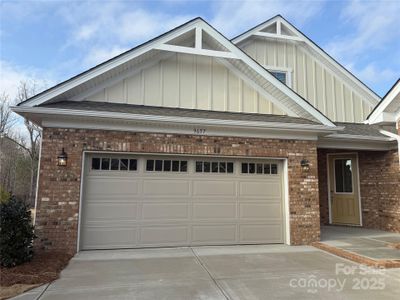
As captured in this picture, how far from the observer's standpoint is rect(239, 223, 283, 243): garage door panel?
7.87 metres

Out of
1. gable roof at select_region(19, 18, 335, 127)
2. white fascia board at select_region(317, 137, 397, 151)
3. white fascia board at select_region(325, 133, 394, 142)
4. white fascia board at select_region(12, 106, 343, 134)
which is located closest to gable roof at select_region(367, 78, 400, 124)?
white fascia board at select_region(12, 106, 343, 134)

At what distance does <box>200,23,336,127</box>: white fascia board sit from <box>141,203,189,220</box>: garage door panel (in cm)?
392

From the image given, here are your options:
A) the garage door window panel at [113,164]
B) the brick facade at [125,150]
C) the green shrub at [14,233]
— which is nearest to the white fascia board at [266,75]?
the brick facade at [125,150]

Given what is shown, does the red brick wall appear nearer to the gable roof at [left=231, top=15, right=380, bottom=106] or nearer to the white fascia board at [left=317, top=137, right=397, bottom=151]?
the white fascia board at [left=317, top=137, right=397, bottom=151]

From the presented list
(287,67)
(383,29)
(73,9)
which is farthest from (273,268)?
(383,29)

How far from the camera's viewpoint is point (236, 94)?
8766 mm

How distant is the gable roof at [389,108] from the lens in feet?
20.1

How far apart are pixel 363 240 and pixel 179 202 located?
4940 millimetres

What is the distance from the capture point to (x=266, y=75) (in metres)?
8.19

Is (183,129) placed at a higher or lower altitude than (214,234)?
higher

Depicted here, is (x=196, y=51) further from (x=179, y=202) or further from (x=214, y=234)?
(x=214, y=234)

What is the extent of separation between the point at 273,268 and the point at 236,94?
4.84 meters

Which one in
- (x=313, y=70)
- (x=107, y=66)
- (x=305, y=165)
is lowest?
(x=305, y=165)

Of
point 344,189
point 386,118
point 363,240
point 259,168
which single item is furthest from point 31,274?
point 344,189
